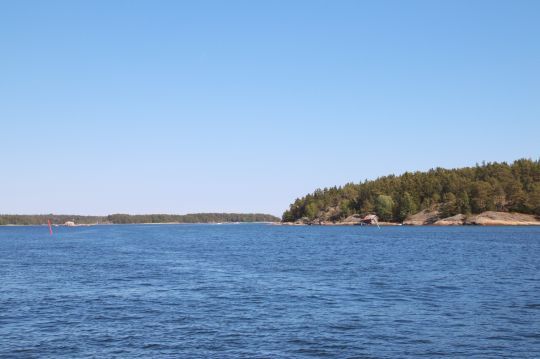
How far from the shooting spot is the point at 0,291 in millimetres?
52875

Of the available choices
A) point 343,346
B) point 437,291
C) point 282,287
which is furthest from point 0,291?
point 437,291

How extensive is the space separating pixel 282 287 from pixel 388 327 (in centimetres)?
1972

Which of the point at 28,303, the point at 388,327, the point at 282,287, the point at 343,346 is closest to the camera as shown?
the point at 343,346

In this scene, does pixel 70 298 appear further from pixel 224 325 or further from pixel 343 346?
pixel 343 346

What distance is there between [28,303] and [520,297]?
41389mm

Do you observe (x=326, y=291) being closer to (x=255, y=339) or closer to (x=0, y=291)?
(x=255, y=339)

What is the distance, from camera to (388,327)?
112 feet

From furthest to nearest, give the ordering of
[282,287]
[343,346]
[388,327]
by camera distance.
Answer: [282,287] → [388,327] → [343,346]

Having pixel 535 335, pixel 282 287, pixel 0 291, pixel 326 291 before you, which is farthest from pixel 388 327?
pixel 0 291

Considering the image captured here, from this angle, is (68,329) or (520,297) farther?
(520,297)

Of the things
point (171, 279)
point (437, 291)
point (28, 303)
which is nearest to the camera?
point (28, 303)

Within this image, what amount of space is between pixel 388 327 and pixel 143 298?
22580 millimetres

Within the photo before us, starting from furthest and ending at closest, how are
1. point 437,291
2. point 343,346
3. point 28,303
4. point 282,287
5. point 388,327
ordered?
1. point 282,287
2. point 437,291
3. point 28,303
4. point 388,327
5. point 343,346

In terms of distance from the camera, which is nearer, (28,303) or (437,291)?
(28,303)
